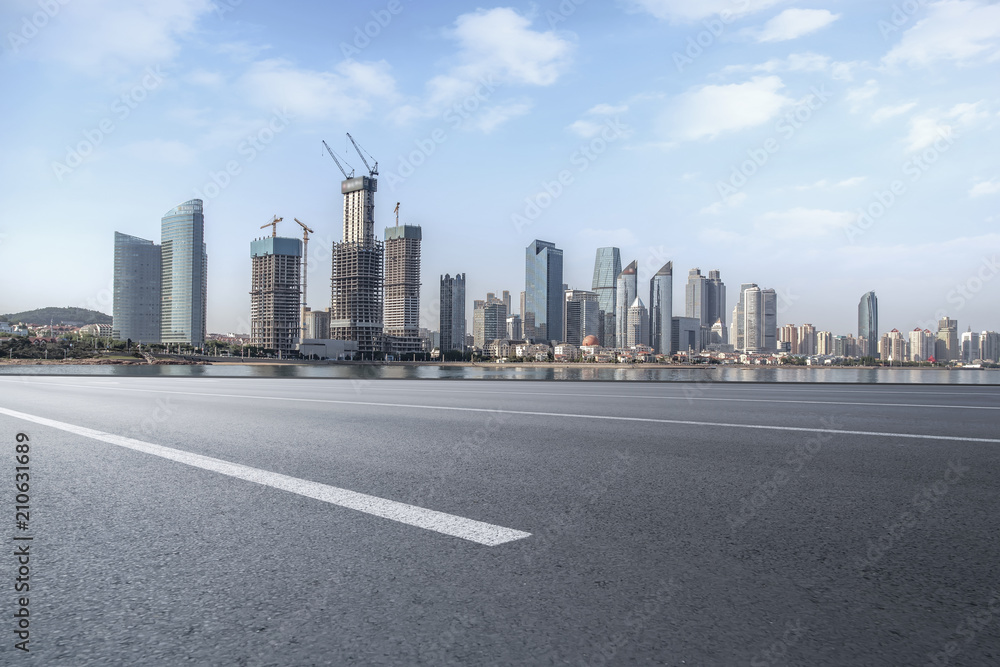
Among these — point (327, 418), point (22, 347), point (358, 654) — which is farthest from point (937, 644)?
point (22, 347)

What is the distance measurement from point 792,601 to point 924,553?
100cm

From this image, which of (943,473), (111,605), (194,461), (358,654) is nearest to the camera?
(358,654)

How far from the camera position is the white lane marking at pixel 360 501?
9.21ft

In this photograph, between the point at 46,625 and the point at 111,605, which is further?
the point at 111,605

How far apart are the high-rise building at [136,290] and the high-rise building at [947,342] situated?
238585mm

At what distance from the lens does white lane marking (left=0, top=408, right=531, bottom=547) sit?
110 inches

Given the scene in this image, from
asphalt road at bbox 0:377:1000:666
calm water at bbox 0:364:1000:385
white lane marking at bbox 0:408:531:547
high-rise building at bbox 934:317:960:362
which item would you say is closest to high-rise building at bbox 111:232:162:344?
calm water at bbox 0:364:1000:385

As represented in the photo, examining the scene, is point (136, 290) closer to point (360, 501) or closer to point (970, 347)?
point (360, 501)

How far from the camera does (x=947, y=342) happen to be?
560 ft

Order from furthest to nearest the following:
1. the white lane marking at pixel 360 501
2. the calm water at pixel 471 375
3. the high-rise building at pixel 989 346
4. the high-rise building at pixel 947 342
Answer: the high-rise building at pixel 947 342 → the high-rise building at pixel 989 346 → the calm water at pixel 471 375 → the white lane marking at pixel 360 501

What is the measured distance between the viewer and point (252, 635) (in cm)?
181

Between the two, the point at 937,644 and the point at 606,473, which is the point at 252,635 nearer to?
the point at 937,644

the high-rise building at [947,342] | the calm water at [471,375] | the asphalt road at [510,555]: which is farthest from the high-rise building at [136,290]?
the high-rise building at [947,342]

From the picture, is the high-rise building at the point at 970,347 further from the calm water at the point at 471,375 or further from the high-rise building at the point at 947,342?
the calm water at the point at 471,375
